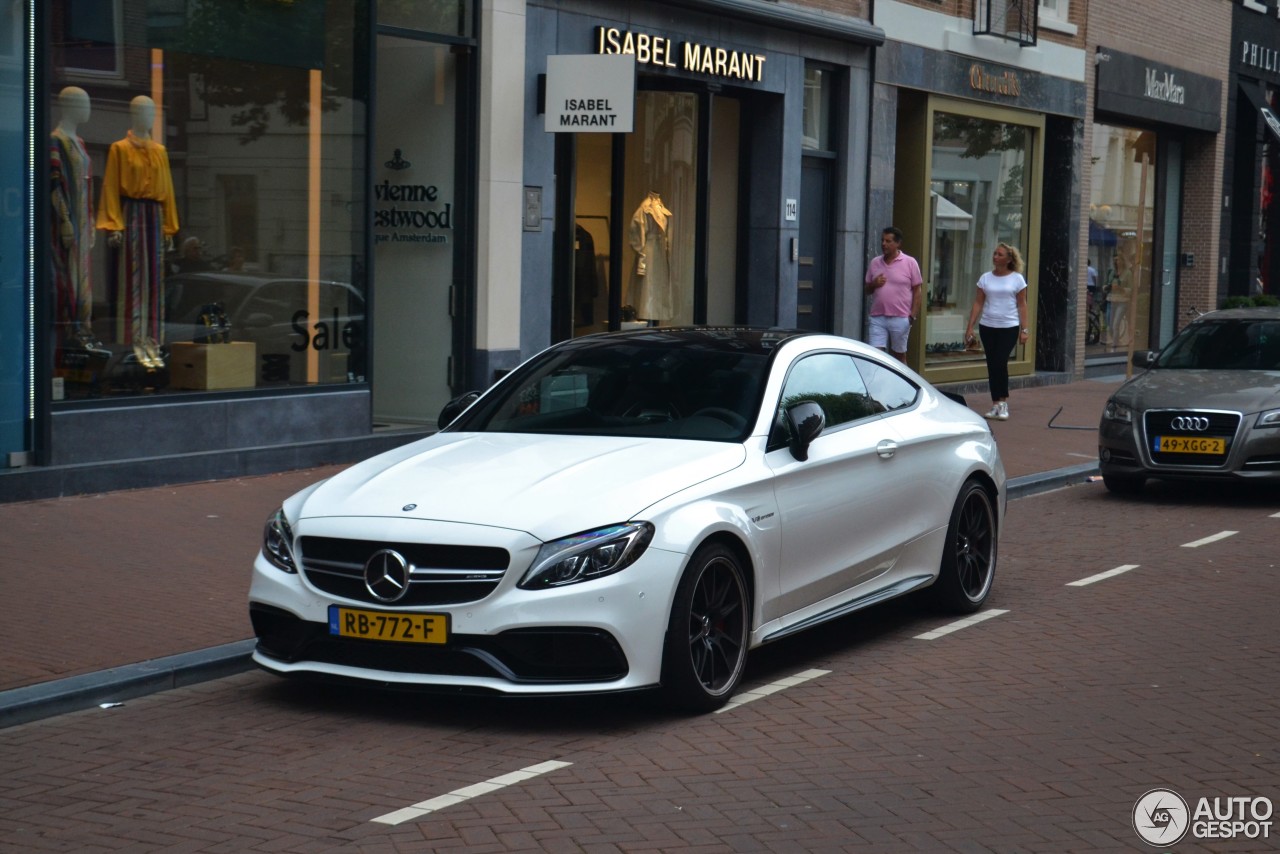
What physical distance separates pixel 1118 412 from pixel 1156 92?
16.5 m

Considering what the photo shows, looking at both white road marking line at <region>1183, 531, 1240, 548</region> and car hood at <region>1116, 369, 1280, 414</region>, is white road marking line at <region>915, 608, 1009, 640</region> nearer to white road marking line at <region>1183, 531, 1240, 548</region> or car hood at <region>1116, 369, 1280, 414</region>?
white road marking line at <region>1183, 531, 1240, 548</region>

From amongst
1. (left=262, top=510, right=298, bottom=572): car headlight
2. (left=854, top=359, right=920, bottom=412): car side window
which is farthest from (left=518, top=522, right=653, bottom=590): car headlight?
(left=854, top=359, right=920, bottom=412): car side window

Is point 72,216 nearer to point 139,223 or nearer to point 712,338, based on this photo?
point 139,223

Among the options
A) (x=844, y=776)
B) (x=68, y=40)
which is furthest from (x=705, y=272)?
(x=844, y=776)

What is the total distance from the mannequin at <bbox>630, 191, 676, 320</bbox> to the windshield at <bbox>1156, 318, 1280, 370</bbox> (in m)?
5.59

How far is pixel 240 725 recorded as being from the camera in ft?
21.3

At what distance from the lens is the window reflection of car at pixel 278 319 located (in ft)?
42.1

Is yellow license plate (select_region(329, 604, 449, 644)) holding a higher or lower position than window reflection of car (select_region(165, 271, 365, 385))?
lower

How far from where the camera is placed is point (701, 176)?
18.8 m

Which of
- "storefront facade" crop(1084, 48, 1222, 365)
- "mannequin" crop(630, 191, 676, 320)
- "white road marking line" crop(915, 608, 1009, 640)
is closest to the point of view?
"white road marking line" crop(915, 608, 1009, 640)

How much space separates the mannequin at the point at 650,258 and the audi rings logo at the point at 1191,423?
639cm

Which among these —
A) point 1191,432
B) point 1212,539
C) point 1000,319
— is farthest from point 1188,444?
point 1000,319

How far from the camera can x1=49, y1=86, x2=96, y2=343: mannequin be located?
11.7 meters

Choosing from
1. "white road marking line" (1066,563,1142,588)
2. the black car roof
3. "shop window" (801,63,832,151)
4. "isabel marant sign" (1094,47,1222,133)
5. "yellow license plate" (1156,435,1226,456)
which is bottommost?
"white road marking line" (1066,563,1142,588)
